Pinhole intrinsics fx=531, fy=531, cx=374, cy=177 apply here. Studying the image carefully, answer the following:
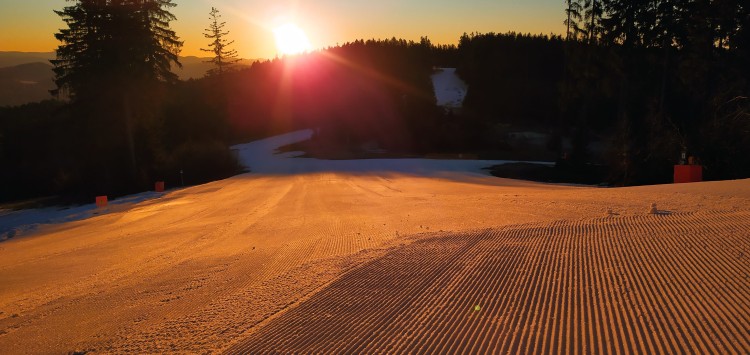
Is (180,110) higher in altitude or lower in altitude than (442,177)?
higher

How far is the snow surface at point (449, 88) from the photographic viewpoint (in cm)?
7266

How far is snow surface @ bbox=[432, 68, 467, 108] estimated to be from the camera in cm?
7266

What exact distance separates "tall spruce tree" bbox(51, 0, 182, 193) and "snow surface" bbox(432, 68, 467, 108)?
137 feet

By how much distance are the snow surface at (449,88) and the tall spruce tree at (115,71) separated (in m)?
41.8

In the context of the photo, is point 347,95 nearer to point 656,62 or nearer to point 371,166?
point 371,166

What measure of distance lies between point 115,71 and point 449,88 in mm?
54727

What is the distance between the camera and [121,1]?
32.8 m

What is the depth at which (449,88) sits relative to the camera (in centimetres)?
7912

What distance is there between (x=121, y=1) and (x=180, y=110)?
79.9 feet

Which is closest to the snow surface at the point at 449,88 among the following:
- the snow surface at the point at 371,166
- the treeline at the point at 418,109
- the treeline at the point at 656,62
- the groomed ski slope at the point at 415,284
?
the treeline at the point at 418,109

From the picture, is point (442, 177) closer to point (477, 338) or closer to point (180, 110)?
point (477, 338)

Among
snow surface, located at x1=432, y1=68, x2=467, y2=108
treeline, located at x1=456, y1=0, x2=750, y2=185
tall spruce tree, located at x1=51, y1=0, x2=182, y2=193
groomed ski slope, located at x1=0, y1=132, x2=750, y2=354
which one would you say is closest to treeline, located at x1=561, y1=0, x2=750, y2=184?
treeline, located at x1=456, y1=0, x2=750, y2=185

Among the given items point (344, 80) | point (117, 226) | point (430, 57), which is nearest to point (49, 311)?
point (117, 226)

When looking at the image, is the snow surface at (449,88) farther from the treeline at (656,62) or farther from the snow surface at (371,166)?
the treeline at (656,62)
